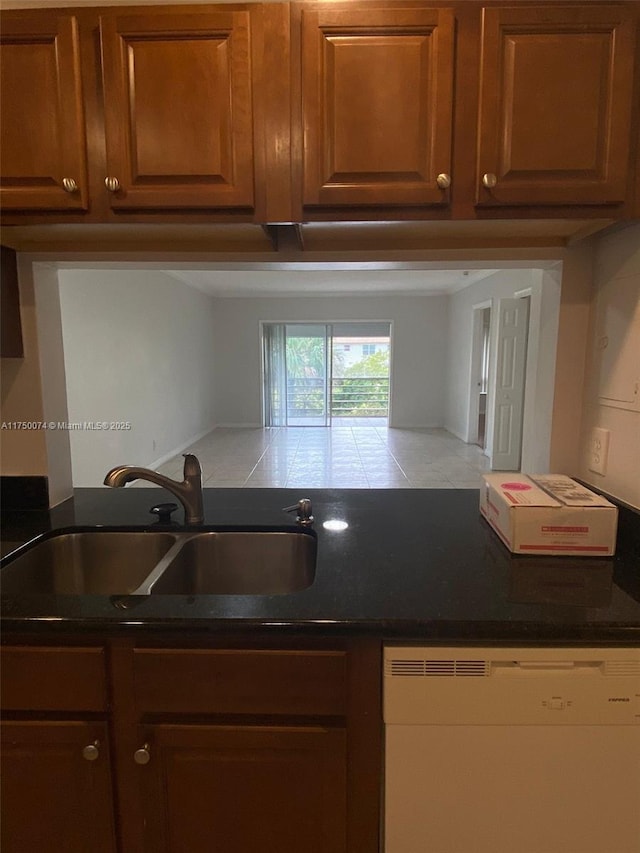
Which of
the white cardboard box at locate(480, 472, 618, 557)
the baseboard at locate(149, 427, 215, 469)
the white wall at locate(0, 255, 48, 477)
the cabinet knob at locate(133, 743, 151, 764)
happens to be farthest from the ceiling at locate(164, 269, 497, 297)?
the cabinet knob at locate(133, 743, 151, 764)

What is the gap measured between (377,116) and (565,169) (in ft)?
1.53

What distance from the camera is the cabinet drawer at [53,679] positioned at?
95 centimetres

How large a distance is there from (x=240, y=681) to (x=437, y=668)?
15.8 inches

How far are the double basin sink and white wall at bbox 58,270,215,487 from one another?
223 cm

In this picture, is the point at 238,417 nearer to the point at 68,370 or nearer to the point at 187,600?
the point at 68,370

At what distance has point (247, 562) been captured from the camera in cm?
144

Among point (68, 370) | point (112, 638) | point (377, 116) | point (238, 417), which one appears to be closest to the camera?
point (112, 638)

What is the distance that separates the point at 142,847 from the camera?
3.27 ft

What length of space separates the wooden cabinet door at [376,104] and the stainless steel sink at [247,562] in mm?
958

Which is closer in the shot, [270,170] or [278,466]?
[270,170]

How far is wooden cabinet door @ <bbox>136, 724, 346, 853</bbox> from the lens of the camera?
3.14 feet

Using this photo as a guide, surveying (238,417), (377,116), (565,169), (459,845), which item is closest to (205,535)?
(459,845)

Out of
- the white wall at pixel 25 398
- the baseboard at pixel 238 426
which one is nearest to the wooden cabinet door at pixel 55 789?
the white wall at pixel 25 398

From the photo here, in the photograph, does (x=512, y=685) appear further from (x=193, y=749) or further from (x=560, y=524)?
(x=193, y=749)
